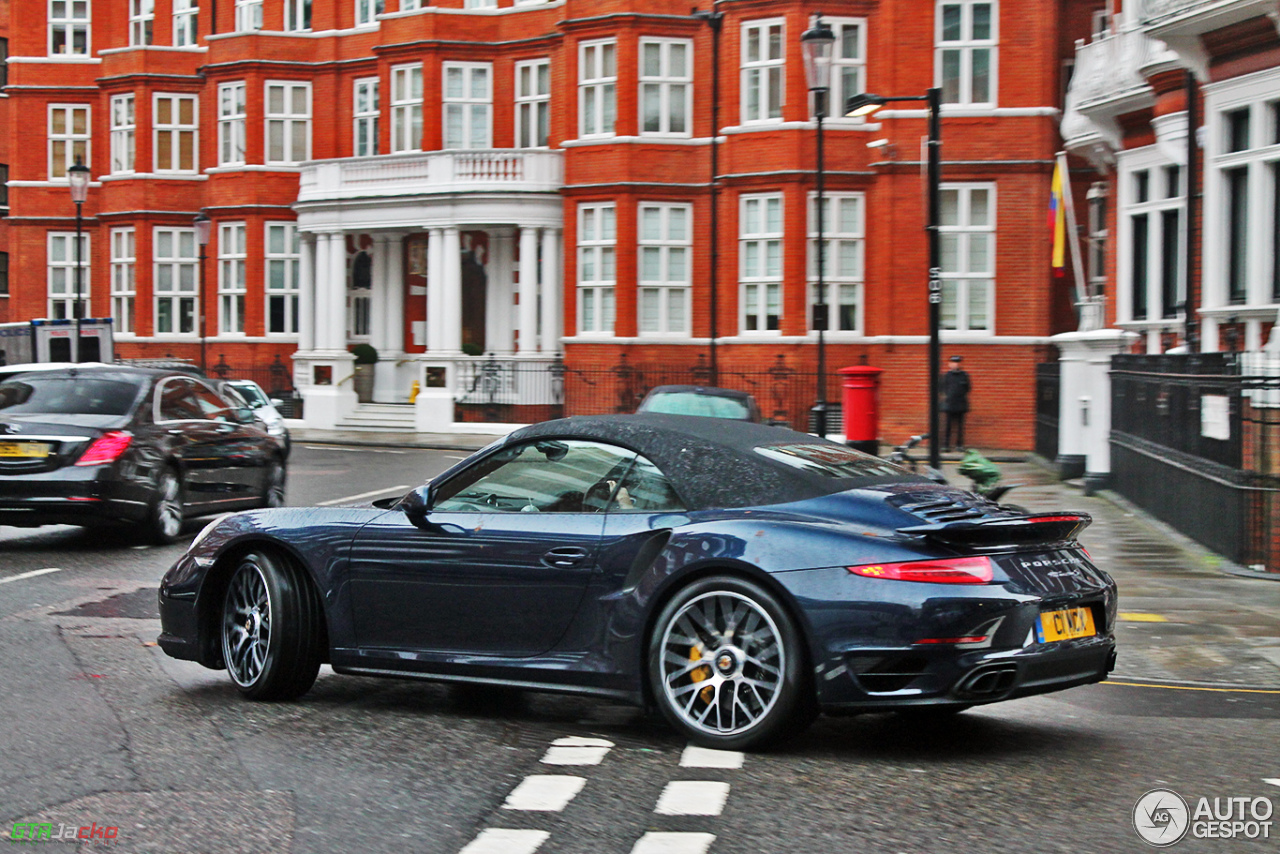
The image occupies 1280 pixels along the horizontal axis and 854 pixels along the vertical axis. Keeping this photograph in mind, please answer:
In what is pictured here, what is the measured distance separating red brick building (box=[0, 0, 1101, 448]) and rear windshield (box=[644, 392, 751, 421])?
1209cm

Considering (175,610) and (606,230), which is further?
(606,230)

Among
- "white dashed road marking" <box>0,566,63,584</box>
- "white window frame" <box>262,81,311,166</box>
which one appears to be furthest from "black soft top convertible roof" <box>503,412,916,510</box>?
"white window frame" <box>262,81,311,166</box>

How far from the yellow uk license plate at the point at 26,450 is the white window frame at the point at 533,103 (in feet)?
82.7

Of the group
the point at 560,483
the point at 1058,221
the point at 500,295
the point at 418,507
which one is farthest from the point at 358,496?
the point at 500,295

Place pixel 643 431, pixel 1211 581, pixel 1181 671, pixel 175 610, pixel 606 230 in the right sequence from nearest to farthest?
pixel 643 431 → pixel 175 610 → pixel 1181 671 → pixel 1211 581 → pixel 606 230

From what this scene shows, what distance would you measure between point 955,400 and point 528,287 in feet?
37.3

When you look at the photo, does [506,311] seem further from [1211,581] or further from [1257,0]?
[1211,581]

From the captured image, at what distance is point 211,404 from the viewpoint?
14516mm

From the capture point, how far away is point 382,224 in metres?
36.7

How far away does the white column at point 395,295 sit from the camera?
1523 inches

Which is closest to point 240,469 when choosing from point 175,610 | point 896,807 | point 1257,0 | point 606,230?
point 175,610

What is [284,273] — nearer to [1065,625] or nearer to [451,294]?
[451,294]

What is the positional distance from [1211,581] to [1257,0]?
7788 millimetres

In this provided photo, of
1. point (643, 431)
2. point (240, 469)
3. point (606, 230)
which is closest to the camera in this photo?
point (643, 431)
